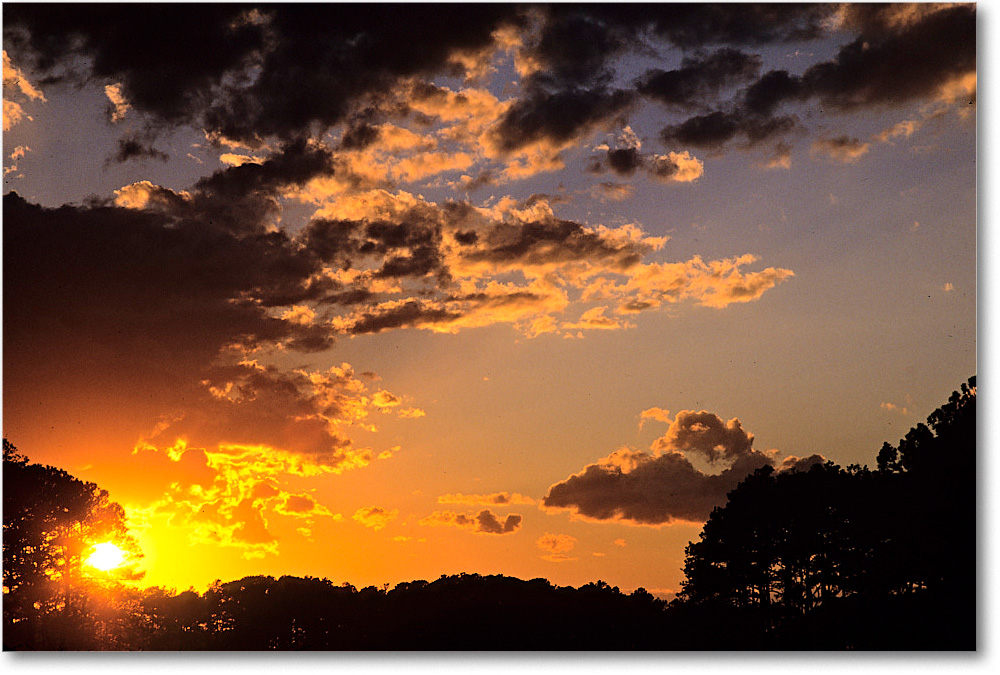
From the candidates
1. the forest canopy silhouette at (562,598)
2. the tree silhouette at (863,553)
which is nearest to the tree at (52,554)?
the forest canopy silhouette at (562,598)

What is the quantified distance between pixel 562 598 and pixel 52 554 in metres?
5.27

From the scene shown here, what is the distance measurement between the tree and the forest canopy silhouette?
0.05ft

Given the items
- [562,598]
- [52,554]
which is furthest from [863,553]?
[52,554]

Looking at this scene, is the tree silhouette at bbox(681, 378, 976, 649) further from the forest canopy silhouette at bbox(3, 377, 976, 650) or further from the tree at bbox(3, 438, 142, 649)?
the tree at bbox(3, 438, 142, 649)

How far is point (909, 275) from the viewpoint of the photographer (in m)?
8.01

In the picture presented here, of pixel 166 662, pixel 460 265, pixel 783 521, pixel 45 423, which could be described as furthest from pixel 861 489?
pixel 45 423

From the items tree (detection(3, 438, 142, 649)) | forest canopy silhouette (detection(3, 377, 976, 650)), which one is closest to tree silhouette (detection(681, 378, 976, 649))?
forest canopy silhouette (detection(3, 377, 976, 650))

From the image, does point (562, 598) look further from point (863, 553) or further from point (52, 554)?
point (52, 554)

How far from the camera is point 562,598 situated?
7910mm

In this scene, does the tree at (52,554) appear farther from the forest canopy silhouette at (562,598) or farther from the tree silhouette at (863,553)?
the tree silhouette at (863,553)

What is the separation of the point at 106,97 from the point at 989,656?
9.73 m

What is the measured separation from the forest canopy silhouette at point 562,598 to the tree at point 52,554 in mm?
15

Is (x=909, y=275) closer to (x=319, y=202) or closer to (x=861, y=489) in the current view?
(x=861, y=489)

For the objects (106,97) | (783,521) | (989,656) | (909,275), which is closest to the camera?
(989,656)
